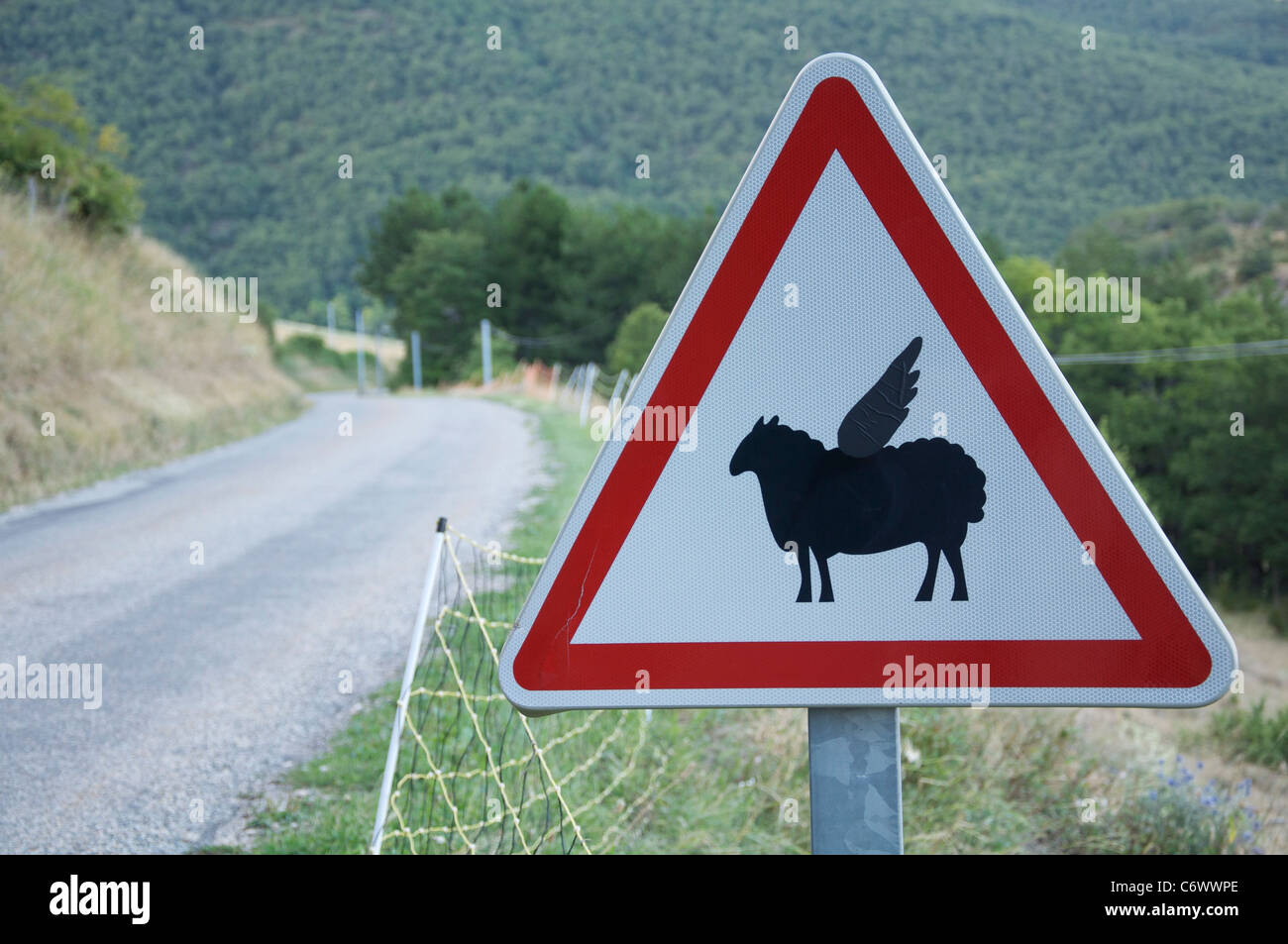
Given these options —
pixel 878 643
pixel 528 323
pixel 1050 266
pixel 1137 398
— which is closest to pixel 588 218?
pixel 528 323

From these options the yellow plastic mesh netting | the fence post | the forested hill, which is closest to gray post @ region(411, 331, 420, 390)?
the forested hill

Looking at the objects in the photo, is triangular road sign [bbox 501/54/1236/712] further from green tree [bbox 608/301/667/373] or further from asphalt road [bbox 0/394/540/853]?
green tree [bbox 608/301/667/373]

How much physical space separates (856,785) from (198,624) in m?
5.71

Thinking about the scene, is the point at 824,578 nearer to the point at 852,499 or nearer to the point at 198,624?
the point at 852,499

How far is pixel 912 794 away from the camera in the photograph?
15.1 feet

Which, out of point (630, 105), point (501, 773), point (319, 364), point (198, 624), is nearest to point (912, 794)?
point (501, 773)

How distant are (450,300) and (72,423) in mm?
52699

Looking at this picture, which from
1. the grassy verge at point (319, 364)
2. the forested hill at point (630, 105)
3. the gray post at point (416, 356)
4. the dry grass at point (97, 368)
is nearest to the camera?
the dry grass at point (97, 368)

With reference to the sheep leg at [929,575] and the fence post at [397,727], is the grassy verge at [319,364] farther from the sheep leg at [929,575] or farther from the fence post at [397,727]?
the sheep leg at [929,575]

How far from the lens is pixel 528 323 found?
63.9 m

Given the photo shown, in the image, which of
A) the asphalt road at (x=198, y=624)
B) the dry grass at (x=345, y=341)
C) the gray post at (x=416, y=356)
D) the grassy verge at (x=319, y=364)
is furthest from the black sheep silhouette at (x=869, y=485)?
the dry grass at (x=345, y=341)

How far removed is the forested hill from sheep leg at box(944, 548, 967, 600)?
56682 millimetres

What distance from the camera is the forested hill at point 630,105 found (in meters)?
71.3
